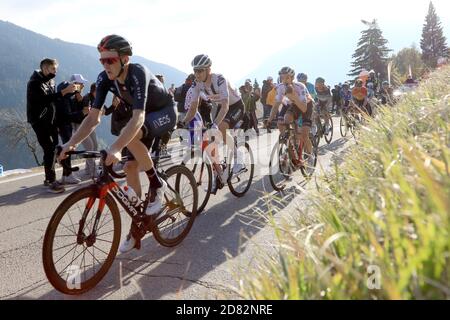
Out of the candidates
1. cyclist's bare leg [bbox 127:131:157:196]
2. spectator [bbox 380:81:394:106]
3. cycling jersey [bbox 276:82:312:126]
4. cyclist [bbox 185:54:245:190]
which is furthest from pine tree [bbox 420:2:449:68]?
cyclist's bare leg [bbox 127:131:157:196]

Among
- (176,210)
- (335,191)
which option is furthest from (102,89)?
(335,191)

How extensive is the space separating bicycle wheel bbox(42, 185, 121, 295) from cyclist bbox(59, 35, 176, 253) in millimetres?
361

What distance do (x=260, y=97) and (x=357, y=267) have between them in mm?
20816

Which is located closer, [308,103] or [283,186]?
[283,186]

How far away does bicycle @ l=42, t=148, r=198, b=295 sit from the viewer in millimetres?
3373

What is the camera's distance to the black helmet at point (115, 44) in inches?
145

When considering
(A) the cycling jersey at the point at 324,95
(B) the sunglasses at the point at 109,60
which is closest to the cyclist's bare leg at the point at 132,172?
(B) the sunglasses at the point at 109,60

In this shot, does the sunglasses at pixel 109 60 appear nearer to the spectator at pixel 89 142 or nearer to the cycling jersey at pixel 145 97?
the cycling jersey at pixel 145 97

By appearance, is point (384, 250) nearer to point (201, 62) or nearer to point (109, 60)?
point (109, 60)

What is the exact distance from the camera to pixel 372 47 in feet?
226

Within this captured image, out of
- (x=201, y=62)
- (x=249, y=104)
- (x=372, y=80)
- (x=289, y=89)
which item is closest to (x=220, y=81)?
(x=201, y=62)

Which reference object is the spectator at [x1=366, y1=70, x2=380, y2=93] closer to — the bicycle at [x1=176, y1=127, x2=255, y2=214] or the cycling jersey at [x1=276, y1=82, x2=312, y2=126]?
the cycling jersey at [x1=276, y1=82, x2=312, y2=126]
